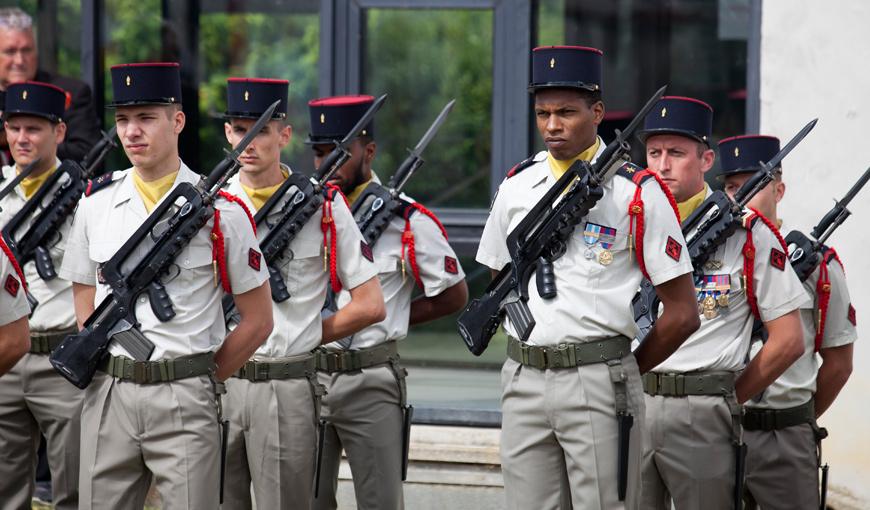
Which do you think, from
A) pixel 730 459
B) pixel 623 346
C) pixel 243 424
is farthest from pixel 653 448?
pixel 243 424

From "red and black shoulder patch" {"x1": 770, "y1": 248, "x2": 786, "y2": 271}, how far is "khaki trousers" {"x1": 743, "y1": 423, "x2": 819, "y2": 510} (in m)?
0.80

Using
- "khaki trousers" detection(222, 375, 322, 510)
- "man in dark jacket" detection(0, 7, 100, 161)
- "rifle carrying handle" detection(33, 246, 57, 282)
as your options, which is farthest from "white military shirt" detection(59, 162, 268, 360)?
"man in dark jacket" detection(0, 7, 100, 161)

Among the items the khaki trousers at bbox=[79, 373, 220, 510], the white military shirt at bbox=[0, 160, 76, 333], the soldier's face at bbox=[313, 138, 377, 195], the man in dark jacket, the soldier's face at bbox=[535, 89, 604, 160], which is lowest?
the khaki trousers at bbox=[79, 373, 220, 510]

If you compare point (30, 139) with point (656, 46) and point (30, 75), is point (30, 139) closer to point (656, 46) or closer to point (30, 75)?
point (30, 75)

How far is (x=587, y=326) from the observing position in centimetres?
491

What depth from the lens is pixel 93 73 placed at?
8852 millimetres

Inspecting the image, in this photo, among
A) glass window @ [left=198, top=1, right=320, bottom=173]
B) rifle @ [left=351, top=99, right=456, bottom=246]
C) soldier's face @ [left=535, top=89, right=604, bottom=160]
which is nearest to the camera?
soldier's face @ [left=535, top=89, right=604, bottom=160]

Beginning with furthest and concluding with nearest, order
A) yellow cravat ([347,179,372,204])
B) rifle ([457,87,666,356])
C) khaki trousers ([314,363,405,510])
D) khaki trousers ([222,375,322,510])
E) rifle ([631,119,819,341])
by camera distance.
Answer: yellow cravat ([347,179,372,204]), khaki trousers ([314,363,405,510]), khaki trousers ([222,375,322,510]), rifle ([631,119,819,341]), rifle ([457,87,666,356])

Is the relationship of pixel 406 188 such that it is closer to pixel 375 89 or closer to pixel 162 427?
pixel 375 89

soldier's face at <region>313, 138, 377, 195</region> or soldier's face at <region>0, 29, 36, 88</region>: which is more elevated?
soldier's face at <region>0, 29, 36, 88</region>

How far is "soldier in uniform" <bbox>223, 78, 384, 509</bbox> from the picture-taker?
234 inches

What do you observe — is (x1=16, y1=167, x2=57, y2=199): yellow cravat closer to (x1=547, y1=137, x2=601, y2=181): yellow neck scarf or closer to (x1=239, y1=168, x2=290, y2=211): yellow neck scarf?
(x1=239, y1=168, x2=290, y2=211): yellow neck scarf

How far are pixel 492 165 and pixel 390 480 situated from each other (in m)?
A: 2.56

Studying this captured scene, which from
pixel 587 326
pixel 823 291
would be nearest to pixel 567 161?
pixel 587 326
